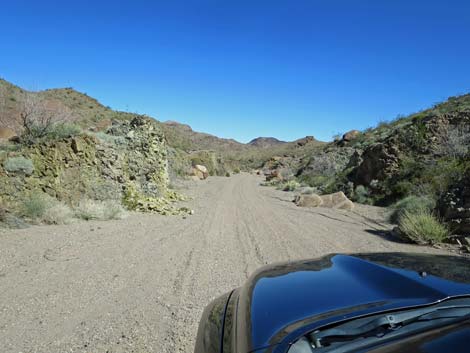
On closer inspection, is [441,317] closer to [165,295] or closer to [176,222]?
[165,295]

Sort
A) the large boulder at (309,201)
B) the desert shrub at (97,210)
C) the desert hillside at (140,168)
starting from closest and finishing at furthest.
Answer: the desert hillside at (140,168)
the desert shrub at (97,210)
the large boulder at (309,201)

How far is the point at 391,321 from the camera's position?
1727 mm

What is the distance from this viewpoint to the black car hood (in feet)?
5.79

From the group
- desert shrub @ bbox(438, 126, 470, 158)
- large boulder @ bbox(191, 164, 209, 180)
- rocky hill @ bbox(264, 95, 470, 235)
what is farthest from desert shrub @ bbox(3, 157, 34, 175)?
large boulder @ bbox(191, 164, 209, 180)

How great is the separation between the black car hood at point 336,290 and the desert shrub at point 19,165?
29.4 ft

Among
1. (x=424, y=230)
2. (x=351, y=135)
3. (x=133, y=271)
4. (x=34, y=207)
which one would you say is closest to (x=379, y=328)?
(x=133, y=271)

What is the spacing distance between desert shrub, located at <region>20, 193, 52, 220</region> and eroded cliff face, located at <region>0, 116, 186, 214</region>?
Result: 0.20 meters

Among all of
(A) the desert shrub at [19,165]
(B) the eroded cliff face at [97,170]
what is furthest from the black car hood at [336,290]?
(A) the desert shrub at [19,165]

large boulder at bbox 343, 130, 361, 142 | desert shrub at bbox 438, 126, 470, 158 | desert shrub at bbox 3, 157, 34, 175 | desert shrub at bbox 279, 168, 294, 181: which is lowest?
desert shrub at bbox 3, 157, 34, 175

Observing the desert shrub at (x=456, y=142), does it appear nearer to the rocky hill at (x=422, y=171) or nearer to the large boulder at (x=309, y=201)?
the rocky hill at (x=422, y=171)

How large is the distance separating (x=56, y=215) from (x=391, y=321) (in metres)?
9.05

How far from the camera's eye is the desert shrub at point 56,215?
874cm

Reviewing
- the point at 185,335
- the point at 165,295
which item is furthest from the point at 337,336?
the point at 165,295

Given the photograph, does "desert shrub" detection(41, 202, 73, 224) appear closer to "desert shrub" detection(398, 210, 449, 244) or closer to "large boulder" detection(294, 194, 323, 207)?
"desert shrub" detection(398, 210, 449, 244)
